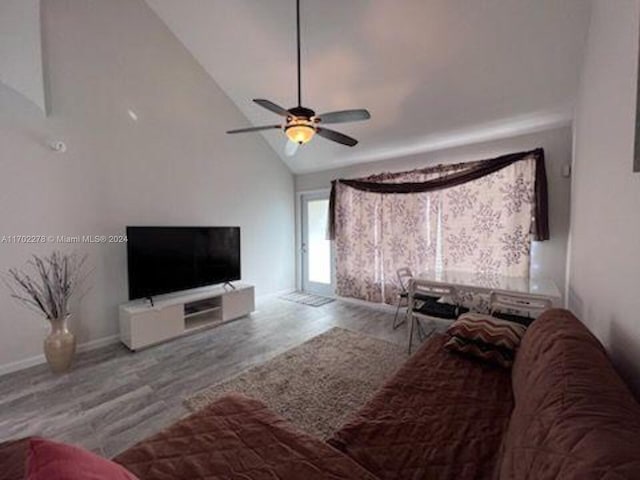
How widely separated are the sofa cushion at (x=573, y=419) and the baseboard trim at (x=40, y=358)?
3796 millimetres

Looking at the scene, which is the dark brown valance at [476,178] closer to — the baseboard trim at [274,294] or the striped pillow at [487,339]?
the striped pillow at [487,339]

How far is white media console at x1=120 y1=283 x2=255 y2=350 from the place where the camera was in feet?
10.1

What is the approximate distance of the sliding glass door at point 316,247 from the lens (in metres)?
5.36

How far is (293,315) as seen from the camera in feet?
14.1

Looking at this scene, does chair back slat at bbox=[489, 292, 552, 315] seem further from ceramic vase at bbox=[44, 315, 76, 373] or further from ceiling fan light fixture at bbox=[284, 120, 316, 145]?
ceramic vase at bbox=[44, 315, 76, 373]

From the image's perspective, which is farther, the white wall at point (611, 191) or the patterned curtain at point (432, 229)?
the patterned curtain at point (432, 229)

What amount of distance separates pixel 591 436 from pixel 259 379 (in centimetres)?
233

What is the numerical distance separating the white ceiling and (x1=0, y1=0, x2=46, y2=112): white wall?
1507 millimetres

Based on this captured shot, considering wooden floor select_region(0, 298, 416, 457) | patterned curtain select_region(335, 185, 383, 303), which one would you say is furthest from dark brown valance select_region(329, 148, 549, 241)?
wooden floor select_region(0, 298, 416, 457)

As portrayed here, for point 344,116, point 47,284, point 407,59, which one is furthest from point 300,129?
point 47,284

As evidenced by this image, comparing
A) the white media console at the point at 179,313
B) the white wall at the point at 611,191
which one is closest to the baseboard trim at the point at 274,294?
the white media console at the point at 179,313

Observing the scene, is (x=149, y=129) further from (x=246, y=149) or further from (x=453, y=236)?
(x=453, y=236)

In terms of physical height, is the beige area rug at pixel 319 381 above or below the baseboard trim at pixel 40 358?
below

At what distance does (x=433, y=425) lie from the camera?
127 centimetres
